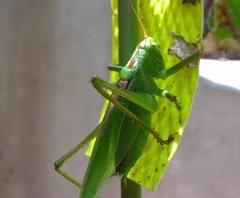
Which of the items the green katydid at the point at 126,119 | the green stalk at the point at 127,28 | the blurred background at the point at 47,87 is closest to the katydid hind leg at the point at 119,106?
the green katydid at the point at 126,119

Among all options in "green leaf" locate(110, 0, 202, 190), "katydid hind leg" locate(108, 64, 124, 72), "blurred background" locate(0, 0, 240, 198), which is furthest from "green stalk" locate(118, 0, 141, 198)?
"blurred background" locate(0, 0, 240, 198)

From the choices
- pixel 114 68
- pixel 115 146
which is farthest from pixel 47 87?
pixel 115 146

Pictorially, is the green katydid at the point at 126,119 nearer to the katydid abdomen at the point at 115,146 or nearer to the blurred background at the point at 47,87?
the katydid abdomen at the point at 115,146

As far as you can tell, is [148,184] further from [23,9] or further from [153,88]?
[23,9]

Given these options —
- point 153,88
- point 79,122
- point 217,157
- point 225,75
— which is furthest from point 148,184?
point 79,122

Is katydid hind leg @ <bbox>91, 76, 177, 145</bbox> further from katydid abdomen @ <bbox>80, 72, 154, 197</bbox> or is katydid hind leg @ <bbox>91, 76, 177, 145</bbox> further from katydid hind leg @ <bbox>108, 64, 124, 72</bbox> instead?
katydid hind leg @ <bbox>108, 64, 124, 72</bbox>

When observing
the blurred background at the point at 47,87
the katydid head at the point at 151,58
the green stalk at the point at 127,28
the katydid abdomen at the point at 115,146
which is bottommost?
the blurred background at the point at 47,87
